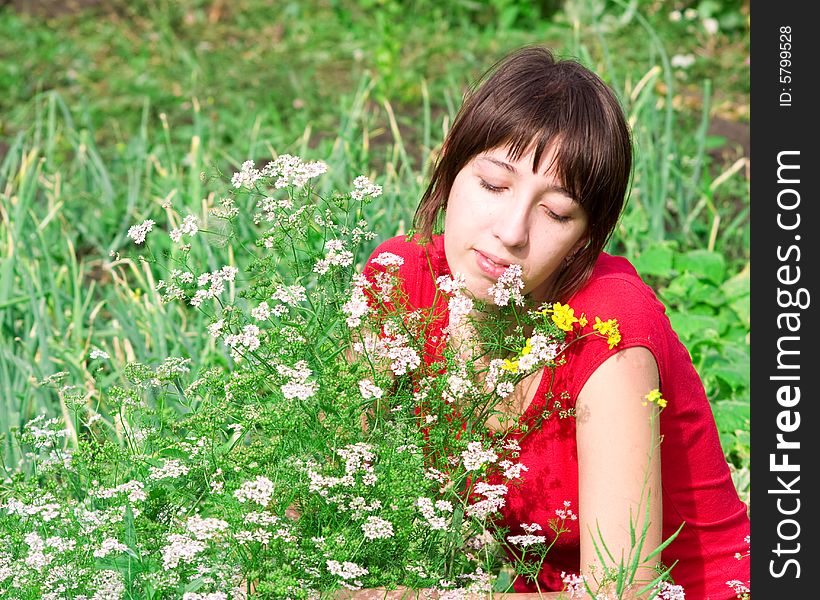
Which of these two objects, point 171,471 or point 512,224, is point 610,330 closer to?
point 512,224

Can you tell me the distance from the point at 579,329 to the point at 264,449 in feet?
2.03

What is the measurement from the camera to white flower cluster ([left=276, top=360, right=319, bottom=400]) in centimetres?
162

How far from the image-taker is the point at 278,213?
6.04 feet

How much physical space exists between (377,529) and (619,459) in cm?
49

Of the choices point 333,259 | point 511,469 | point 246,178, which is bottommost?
point 511,469

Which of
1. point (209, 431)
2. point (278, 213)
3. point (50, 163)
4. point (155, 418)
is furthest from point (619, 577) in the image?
point (50, 163)

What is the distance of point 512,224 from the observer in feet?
6.15

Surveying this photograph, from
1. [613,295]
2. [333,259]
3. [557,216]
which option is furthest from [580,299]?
[333,259]

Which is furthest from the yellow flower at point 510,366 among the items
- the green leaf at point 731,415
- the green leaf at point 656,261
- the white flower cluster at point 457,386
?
the green leaf at point 656,261

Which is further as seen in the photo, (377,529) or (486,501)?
(486,501)

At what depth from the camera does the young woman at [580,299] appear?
1.90m

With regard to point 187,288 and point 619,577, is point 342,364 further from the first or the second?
point 619,577

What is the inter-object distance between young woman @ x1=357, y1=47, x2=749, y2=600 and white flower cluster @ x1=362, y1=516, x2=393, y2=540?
22 centimetres

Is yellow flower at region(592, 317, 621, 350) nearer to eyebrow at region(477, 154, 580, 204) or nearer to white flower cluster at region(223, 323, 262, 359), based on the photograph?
eyebrow at region(477, 154, 580, 204)
